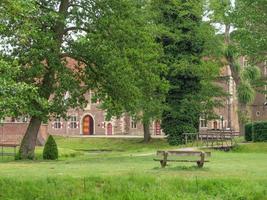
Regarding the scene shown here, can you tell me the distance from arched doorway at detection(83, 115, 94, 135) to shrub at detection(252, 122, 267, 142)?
152 feet

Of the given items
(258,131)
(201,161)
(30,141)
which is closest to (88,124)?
(258,131)

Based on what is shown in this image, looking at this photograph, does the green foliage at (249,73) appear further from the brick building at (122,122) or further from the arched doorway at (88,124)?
the arched doorway at (88,124)

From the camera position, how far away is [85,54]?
31234 millimetres

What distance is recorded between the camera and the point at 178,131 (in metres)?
50.6

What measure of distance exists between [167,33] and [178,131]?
9.02m

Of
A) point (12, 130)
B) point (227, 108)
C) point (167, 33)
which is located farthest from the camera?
point (227, 108)

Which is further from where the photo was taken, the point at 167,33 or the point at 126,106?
the point at 167,33

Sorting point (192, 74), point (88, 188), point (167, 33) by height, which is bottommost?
point (88, 188)

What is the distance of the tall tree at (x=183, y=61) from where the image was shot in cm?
5009

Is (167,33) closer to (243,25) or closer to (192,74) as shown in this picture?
(192,74)

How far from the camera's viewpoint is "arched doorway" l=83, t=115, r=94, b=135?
87.4 metres

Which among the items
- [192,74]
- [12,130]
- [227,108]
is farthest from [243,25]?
[227,108]

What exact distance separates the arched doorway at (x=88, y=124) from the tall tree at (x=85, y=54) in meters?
54.4

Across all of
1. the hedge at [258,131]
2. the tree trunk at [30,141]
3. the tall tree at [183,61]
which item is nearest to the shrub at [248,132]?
the hedge at [258,131]
